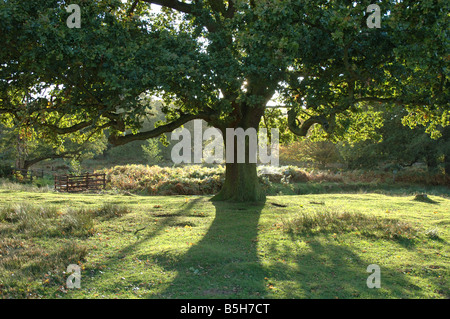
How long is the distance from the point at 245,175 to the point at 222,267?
840 cm

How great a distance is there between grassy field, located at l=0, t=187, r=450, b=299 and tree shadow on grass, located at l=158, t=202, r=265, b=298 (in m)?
0.02

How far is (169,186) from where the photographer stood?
79.6 ft

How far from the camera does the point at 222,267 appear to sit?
25.9ft

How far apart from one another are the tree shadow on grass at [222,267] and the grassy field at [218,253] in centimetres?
2

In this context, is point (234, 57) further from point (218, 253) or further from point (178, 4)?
point (218, 253)

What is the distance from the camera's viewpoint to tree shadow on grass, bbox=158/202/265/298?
6.71 metres

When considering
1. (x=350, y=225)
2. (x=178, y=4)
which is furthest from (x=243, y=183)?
(x=178, y=4)

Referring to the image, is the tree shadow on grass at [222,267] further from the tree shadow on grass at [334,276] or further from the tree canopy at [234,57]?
the tree canopy at [234,57]

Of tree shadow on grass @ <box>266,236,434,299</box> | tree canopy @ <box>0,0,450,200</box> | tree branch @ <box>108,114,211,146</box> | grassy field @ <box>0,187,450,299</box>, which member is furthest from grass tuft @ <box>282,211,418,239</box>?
tree branch @ <box>108,114,211,146</box>

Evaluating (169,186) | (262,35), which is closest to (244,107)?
(262,35)

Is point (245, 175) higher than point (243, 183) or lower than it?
higher

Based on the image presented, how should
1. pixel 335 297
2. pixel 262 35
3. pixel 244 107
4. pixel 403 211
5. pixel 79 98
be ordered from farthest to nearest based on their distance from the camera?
pixel 244 107
pixel 403 211
pixel 79 98
pixel 262 35
pixel 335 297
